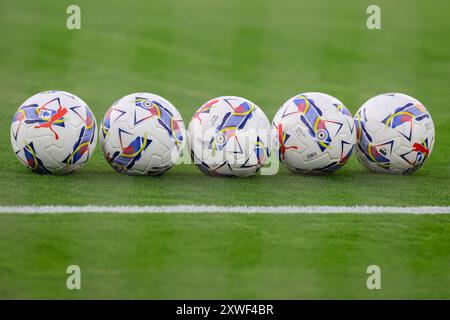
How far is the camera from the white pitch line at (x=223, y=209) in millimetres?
7300

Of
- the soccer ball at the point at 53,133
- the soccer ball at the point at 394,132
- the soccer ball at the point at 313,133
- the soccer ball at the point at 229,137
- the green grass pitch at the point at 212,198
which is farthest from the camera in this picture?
the soccer ball at the point at 394,132

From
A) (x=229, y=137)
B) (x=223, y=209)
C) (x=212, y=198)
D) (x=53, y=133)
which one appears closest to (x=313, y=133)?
(x=229, y=137)

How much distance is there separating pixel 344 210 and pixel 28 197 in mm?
2817

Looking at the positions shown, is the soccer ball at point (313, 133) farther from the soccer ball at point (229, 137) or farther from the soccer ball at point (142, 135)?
the soccer ball at point (142, 135)

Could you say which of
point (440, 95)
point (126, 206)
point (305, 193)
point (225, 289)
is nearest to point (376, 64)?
point (440, 95)

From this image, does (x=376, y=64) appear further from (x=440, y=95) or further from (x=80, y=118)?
(x=80, y=118)

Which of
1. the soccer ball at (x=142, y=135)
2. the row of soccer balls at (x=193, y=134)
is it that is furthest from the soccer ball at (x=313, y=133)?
the soccer ball at (x=142, y=135)

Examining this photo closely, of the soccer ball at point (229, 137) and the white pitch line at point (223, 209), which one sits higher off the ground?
the soccer ball at point (229, 137)

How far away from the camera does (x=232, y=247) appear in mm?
6629

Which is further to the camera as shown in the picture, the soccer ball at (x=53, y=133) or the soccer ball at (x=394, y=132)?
the soccer ball at (x=394, y=132)

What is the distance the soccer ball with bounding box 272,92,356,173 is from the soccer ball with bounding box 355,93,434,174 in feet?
1.05

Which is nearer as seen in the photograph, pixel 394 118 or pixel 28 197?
pixel 28 197

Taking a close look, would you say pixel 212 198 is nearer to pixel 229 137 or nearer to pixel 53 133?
pixel 229 137

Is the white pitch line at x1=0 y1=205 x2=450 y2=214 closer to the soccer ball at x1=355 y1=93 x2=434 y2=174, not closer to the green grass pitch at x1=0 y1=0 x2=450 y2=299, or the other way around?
the green grass pitch at x1=0 y1=0 x2=450 y2=299
